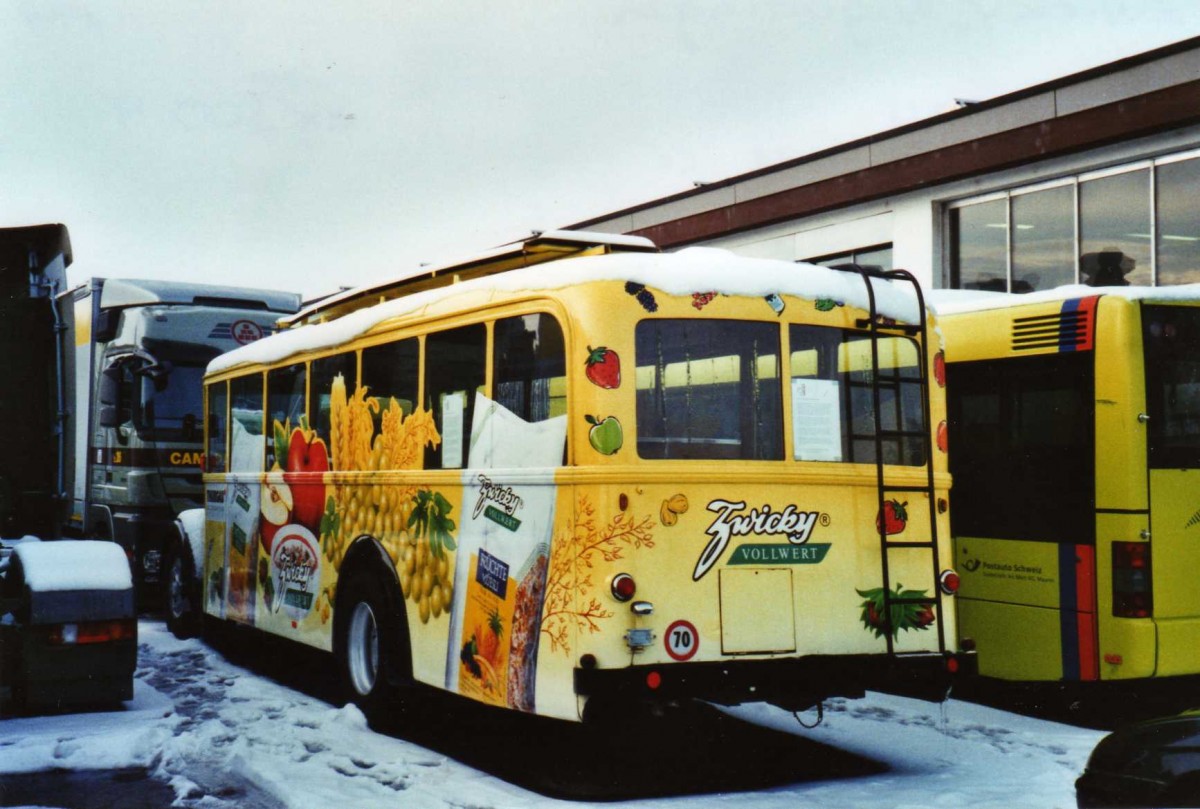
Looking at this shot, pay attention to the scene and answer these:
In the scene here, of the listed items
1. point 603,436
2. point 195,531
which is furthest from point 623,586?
point 195,531

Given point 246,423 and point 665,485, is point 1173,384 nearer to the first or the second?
point 665,485

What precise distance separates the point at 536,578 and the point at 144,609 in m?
10.2

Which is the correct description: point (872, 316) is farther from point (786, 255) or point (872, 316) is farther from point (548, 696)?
point (786, 255)

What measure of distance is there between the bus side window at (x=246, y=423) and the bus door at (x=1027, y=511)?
5758 mm

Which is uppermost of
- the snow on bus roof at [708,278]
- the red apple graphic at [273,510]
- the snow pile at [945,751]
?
the snow on bus roof at [708,278]

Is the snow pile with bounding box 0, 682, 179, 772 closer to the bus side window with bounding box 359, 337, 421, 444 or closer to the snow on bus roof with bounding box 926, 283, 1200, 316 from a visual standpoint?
the bus side window with bounding box 359, 337, 421, 444

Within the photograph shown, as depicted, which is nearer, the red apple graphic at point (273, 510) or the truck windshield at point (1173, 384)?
the truck windshield at point (1173, 384)

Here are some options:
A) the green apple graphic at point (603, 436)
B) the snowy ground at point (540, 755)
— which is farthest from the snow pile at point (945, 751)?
the green apple graphic at point (603, 436)

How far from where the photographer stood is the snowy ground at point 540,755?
7.02 m

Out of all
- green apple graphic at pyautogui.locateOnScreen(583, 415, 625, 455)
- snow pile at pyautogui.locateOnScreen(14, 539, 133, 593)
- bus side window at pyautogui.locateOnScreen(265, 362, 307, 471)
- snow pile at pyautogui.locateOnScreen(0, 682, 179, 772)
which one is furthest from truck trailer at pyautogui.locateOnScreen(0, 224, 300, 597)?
green apple graphic at pyautogui.locateOnScreen(583, 415, 625, 455)

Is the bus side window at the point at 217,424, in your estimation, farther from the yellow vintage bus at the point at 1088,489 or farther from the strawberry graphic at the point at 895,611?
the strawberry graphic at the point at 895,611

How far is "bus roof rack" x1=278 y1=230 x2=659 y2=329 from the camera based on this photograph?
26.8 ft

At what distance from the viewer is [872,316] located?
25.1 ft

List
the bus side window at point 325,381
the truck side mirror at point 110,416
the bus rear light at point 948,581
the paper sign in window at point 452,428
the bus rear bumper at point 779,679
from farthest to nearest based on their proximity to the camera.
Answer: the truck side mirror at point 110,416
the bus side window at point 325,381
the paper sign in window at point 452,428
the bus rear light at point 948,581
the bus rear bumper at point 779,679
